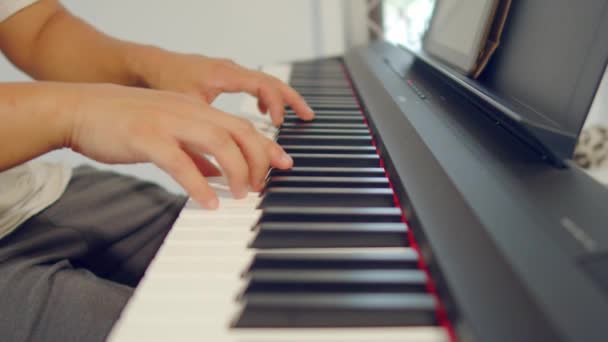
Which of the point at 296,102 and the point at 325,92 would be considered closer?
the point at 296,102

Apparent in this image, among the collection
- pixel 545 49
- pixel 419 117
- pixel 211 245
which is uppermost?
pixel 545 49

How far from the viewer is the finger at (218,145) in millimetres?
464

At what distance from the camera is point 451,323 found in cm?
30

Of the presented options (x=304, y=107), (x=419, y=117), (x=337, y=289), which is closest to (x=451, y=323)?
(x=337, y=289)

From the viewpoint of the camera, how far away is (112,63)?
33.3 inches

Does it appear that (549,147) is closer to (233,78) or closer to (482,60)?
(482,60)

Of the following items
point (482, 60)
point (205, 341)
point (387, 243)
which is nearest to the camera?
point (205, 341)

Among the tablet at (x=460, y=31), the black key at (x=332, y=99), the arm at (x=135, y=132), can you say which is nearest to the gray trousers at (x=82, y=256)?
the arm at (x=135, y=132)

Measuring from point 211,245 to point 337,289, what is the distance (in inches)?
5.4

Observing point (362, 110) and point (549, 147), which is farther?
point (362, 110)

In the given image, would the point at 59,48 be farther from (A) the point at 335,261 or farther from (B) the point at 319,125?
(A) the point at 335,261

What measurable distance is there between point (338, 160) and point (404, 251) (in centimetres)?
22

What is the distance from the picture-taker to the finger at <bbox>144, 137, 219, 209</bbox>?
0.45 meters

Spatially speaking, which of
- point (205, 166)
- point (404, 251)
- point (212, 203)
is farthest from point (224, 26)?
point (404, 251)
